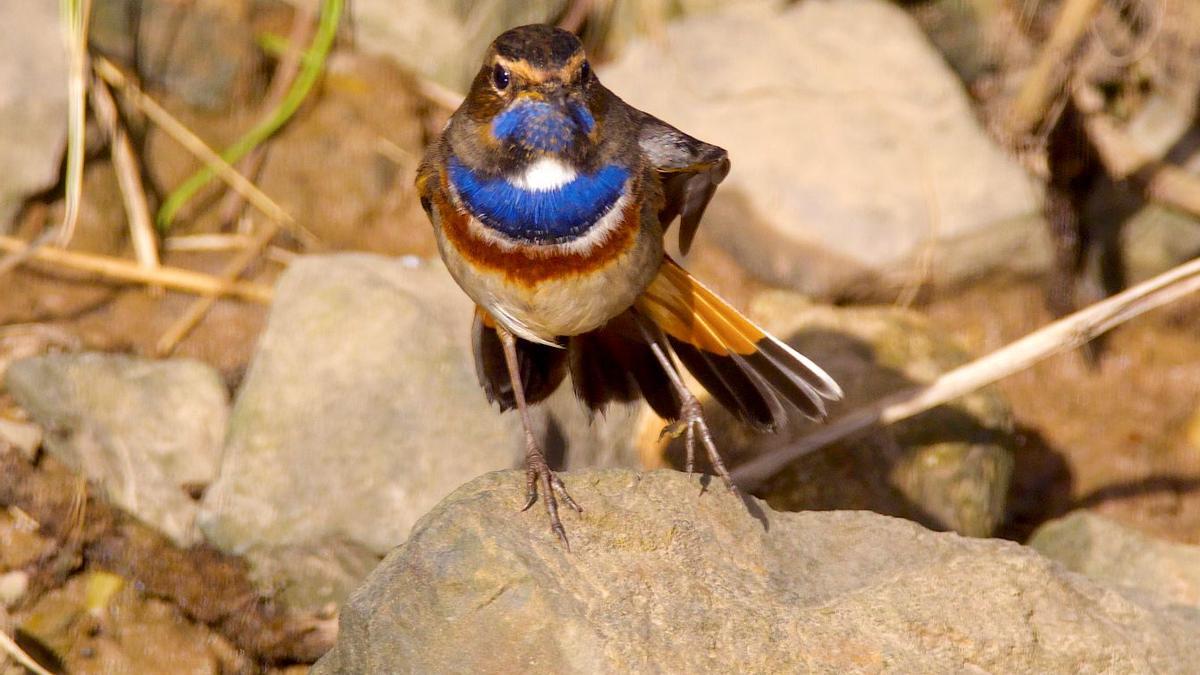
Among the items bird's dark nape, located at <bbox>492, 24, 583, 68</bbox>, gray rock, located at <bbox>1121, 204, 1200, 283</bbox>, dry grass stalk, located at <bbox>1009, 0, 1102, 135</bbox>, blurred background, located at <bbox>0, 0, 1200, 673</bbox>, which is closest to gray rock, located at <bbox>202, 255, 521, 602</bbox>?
blurred background, located at <bbox>0, 0, 1200, 673</bbox>

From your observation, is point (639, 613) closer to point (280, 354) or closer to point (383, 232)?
point (280, 354)

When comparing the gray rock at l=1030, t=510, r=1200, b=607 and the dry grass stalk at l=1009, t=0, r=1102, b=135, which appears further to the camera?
the dry grass stalk at l=1009, t=0, r=1102, b=135

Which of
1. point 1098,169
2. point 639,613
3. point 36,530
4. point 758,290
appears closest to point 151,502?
point 36,530

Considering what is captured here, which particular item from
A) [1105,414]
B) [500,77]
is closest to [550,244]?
[500,77]

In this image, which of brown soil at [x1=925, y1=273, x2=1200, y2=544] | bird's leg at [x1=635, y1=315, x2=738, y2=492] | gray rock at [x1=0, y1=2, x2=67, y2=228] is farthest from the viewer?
brown soil at [x1=925, y1=273, x2=1200, y2=544]

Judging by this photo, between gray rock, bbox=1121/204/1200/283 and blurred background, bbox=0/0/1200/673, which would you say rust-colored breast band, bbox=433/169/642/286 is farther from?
gray rock, bbox=1121/204/1200/283
